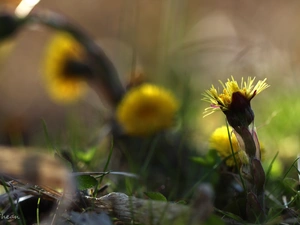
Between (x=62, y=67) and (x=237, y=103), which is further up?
(x=237, y=103)

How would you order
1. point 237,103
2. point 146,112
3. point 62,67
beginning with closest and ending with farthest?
point 237,103 < point 146,112 < point 62,67

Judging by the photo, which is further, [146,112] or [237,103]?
[146,112]

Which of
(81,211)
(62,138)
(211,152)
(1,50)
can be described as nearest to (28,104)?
(1,50)

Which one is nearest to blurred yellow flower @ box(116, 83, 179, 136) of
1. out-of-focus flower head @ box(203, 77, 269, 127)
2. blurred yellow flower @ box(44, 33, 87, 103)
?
blurred yellow flower @ box(44, 33, 87, 103)

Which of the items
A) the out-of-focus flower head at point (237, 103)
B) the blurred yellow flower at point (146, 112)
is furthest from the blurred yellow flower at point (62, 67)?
the out-of-focus flower head at point (237, 103)

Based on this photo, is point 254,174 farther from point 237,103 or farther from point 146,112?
point 146,112

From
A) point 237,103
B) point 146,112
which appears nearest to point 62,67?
point 146,112

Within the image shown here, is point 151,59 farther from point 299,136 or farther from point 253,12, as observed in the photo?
point 299,136
